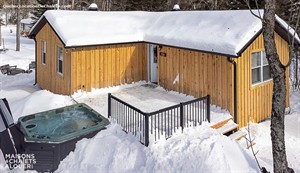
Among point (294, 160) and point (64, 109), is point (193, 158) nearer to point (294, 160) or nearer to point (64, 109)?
point (294, 160)

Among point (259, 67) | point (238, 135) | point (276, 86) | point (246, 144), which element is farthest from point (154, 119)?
point (259, 67)

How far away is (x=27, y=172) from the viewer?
7770mm

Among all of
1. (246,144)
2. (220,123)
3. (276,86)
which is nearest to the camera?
(276,86)

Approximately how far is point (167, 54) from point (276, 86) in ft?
22.7

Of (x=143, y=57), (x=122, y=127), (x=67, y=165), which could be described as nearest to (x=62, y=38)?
(x=143, y=57)

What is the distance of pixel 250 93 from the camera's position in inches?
416

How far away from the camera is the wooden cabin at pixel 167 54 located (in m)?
10.2

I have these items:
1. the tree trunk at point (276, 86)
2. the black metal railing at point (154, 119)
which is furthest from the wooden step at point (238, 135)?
the tree trunk at point (276, 86)

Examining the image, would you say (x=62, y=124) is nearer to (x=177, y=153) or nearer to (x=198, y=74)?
(x=177, y=153)

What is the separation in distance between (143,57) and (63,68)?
3880 mm

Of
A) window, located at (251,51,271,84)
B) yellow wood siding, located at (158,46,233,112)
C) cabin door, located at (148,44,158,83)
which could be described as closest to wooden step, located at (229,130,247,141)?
yellow wood siding, located at (158,46,233,112)

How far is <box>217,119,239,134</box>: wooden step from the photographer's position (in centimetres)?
934

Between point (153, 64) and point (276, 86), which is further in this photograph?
point (153, 64)

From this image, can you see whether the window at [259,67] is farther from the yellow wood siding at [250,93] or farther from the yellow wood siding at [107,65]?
the yellow wood siding at [107,65]
